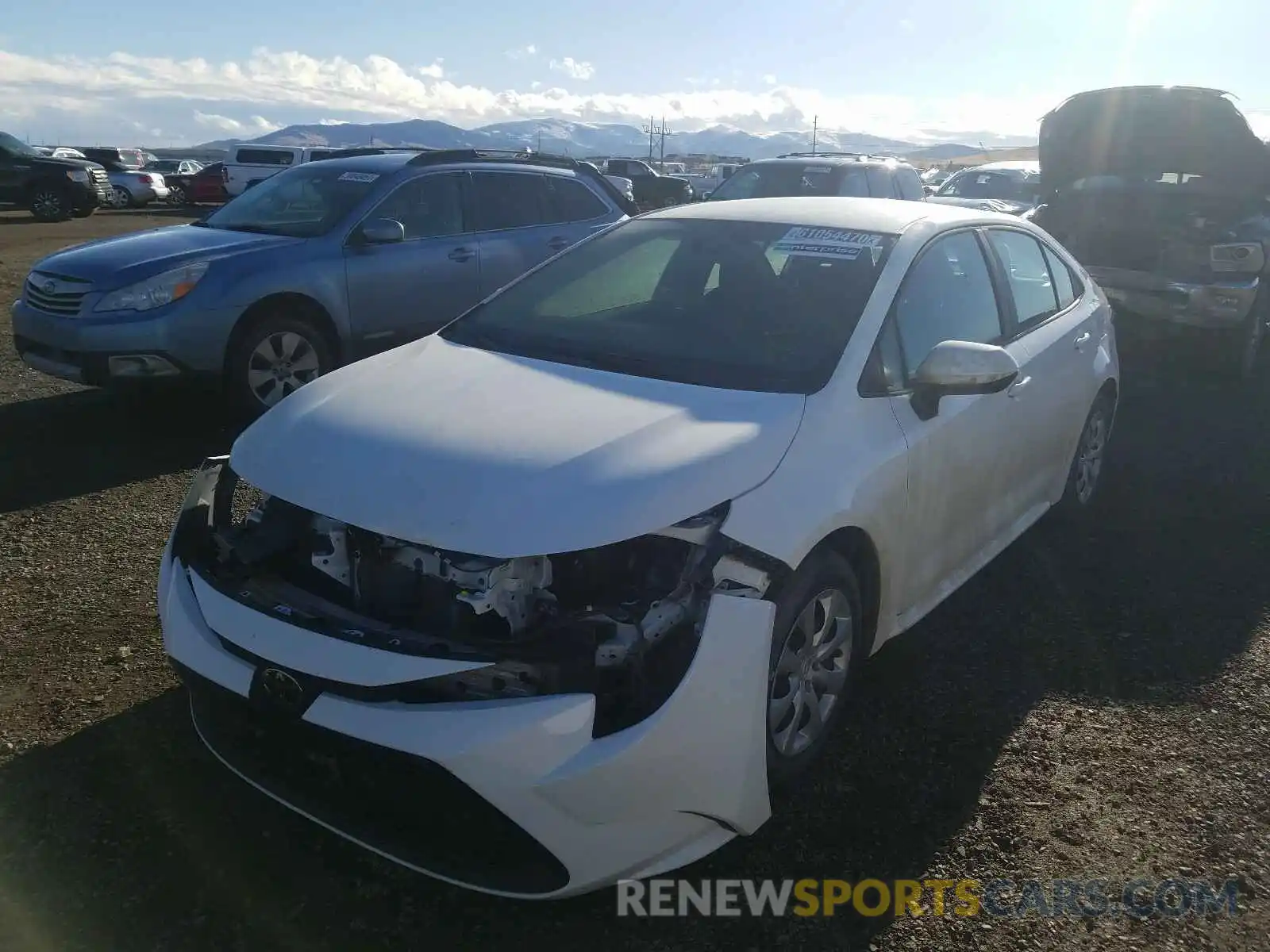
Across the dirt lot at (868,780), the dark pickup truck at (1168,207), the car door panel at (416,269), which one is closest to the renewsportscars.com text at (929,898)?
the dirt lot at (868,780)

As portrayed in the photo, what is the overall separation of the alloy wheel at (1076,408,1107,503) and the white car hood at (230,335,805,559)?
8.67ft

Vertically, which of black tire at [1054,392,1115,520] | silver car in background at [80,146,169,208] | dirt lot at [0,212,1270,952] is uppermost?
black tire at [1054,392,1115,520]

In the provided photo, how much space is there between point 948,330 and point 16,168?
24364 mm

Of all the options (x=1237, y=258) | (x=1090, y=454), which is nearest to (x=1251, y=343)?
(x=1237, y=258)

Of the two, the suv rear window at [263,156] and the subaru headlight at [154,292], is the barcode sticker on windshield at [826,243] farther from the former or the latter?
the suv rear window at [263,156]

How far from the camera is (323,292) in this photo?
20.7ft

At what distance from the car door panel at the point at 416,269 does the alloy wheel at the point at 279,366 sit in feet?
1.14

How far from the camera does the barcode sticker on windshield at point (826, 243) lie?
3.54m

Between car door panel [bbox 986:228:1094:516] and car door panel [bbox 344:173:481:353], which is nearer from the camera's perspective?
car door panel [bbox 986:228:1094:516]

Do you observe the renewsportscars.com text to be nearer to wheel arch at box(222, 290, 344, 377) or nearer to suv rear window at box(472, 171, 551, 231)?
wheel arch at box(222, 290, 344, 377)

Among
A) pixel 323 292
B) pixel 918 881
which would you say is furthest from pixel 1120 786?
pixel 323 292

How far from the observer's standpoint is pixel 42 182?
22.5 m

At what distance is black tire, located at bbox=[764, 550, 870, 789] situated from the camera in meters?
2.64

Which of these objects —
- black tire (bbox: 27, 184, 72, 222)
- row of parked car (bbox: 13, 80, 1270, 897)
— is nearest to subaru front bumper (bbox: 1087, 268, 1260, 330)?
row of parked car (bbox: 13, 80, 1270, 897)
